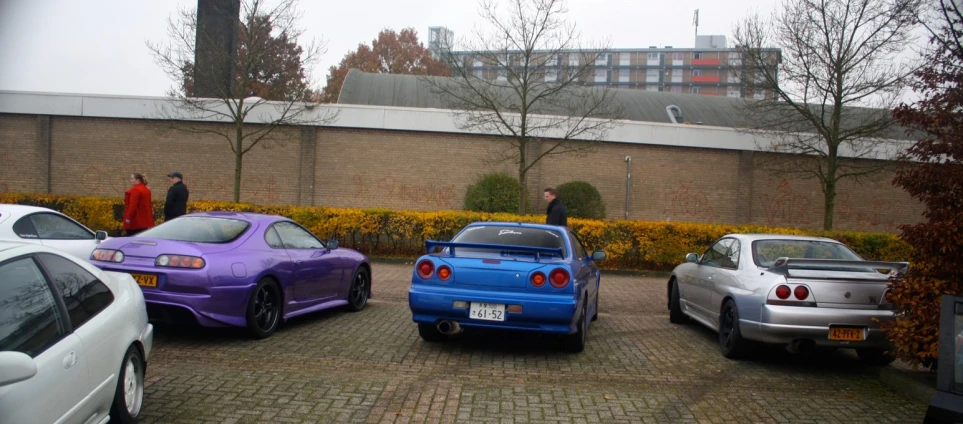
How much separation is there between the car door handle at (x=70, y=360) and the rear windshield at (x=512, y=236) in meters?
4.37

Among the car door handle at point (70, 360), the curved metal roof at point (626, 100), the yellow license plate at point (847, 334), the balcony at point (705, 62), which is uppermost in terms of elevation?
the balcony at point (705, 62)

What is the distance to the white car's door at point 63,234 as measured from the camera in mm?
8250

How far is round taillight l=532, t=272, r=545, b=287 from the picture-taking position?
21.5ft

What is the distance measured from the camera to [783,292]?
21.0ft

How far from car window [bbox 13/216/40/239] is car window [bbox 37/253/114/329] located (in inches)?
185

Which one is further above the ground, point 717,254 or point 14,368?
point 717,254

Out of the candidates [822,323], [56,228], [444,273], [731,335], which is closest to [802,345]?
[822,323]

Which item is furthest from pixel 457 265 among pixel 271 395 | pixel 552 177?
pixel 552 177

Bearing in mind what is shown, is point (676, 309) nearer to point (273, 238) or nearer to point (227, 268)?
point (273, 238)

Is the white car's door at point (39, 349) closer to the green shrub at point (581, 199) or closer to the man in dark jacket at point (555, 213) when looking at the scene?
the man in dark jacket at point (555, 213)

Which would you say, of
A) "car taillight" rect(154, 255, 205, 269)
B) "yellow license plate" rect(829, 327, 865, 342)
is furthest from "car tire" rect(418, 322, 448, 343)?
"yellow license plate" rect(829, 327, 865, 342)

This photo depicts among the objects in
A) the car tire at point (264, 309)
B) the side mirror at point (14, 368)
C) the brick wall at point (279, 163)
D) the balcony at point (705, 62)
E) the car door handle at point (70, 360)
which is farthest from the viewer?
the balcony at point (705, 62)

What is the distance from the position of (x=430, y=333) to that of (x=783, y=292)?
142 inches

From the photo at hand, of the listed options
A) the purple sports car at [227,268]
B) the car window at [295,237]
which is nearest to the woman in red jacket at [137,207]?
the purple sports car at [227,268]
